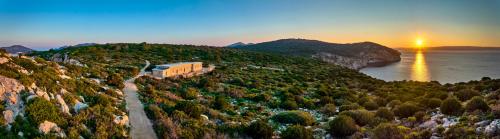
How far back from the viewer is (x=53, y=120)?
1242 cm

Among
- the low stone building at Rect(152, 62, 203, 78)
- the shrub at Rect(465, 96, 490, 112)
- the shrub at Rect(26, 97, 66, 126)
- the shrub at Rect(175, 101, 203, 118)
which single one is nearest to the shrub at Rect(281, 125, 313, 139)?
the shrub at Rect(175, 101, 203, 118)

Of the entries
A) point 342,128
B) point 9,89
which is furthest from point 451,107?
point 9,89

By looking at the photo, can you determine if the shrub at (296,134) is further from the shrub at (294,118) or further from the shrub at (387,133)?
the shrub at (294,118)

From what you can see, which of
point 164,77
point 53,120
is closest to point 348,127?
point 53,120

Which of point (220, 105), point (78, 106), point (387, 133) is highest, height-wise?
point (78, 106)

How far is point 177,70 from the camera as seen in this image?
140 ft

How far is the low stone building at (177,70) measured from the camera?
38.3 meters

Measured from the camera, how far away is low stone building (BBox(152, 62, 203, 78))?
3828 cm

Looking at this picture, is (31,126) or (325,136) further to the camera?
(325,136)

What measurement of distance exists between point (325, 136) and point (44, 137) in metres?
11.9

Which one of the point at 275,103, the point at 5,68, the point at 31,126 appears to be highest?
the point at 5,68

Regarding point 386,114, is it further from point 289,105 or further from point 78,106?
point 78,106

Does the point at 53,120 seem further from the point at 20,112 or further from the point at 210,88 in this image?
the point at 210,88

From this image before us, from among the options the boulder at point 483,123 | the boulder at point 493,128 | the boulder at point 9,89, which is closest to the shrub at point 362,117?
the boulder at point 483,123
